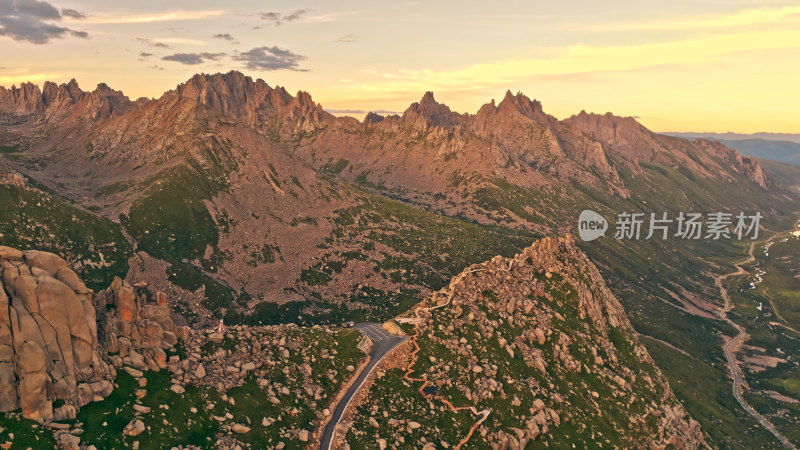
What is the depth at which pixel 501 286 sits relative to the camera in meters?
118

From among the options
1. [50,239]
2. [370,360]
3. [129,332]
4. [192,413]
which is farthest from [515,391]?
[50,239]

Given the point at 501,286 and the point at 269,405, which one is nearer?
the point at 269,405

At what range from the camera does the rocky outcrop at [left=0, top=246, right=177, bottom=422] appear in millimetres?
50406

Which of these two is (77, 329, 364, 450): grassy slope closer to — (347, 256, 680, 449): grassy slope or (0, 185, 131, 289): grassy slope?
(347, 256, 680, 449): grassy slope

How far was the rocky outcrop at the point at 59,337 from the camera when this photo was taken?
50.4 meters

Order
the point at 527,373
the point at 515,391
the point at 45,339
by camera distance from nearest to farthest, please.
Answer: the point at 45,339
the point at 515,391
the point at 527,373

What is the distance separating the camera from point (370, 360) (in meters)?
87.2

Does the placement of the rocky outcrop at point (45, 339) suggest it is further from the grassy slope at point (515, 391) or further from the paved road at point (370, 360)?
the grassy slope at point (515, 391)

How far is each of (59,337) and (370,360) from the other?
49.4m

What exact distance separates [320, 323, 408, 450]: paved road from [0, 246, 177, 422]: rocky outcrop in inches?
1036

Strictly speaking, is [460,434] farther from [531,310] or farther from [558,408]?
[531,310]

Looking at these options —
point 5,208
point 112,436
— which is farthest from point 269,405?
point 5,208

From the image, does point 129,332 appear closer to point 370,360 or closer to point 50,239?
point 370,360

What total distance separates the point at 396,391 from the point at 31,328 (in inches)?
2082
